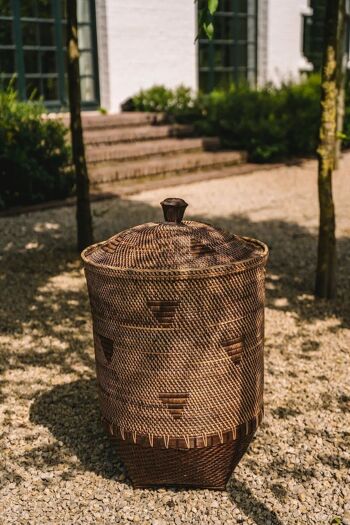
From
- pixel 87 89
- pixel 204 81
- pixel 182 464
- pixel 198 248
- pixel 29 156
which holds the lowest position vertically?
pixel 182 464

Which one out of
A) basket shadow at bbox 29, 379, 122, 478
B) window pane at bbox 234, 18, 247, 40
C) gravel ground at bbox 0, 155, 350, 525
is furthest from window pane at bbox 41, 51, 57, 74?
basket shadow at bbox 29, 379, 122, 478

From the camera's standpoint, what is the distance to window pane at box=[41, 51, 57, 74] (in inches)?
500

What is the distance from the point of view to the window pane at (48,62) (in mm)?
12703

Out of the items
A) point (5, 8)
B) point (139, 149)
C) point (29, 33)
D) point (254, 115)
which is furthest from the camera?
point (254, 115)

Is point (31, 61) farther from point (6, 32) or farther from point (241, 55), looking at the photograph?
point (241, 55)

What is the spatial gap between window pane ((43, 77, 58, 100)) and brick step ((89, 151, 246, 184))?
8.69 ft

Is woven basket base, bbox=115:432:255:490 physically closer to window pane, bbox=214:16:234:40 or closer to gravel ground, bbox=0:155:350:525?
gravel ground, bbox=0:155:350:525

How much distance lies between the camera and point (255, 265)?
2.97 metres

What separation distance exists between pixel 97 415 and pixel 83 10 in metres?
10.7

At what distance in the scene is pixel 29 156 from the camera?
8.97m

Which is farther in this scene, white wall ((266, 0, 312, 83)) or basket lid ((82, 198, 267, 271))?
white wall ((266, 0, 312, 83))

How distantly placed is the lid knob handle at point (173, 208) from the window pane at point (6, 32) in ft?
33.2

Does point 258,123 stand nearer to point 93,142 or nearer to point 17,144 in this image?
point 93,142

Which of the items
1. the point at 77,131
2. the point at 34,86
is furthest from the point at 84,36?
the point at 77,131
